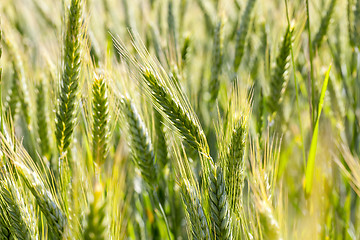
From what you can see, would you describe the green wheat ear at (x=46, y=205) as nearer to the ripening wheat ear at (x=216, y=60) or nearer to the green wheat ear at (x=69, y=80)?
the green wheat ear at (x=69, y=80)

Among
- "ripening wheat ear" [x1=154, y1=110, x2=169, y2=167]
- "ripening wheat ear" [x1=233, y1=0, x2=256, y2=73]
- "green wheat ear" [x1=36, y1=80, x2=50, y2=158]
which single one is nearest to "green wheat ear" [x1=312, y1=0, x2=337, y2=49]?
"ripening wheat ear" [x1=233, y1=0, x2=256, y2=73]

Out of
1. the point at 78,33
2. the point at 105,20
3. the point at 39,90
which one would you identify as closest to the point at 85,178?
the point at 78,33

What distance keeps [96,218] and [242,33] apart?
967mm

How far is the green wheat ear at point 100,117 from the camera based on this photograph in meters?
0.78

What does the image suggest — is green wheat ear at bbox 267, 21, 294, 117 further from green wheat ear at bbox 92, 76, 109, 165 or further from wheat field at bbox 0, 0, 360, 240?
green wheat ear at bbox 92, 76, 109, 165

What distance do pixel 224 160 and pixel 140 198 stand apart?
549mm

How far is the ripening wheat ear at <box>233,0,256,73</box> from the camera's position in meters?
1.22

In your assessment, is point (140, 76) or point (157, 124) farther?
point (157, 124)

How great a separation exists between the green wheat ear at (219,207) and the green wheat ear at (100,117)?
0.29m

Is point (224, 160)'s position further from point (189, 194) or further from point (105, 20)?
point (105, 20)

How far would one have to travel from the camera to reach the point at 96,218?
0.43m

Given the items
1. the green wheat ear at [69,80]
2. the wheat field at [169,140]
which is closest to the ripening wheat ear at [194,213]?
the wheat field at [169,140]

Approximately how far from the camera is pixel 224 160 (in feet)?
2.19

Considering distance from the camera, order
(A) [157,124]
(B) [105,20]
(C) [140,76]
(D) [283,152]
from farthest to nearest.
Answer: (B) [105,20] < (D) [283,152] < (A) [157,124] < (C) [140,76]
